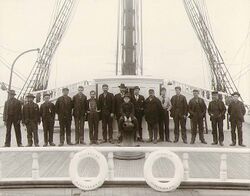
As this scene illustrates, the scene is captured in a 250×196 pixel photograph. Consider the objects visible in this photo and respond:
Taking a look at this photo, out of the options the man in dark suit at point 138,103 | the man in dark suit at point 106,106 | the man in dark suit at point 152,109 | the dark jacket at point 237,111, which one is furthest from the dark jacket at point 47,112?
the dark jacket at point 237,111

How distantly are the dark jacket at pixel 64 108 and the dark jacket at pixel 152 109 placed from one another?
1.92 meters

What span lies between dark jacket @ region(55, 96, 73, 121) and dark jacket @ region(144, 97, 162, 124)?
6.29 ft

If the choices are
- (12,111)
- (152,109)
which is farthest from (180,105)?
(12,111)

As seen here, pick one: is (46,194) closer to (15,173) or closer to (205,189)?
(15,173)

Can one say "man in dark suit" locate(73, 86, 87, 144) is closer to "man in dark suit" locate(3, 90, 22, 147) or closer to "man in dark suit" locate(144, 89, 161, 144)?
"man in dark suit" locate(3, 90, 22, 147)

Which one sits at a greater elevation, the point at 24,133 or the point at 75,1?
the point at 75,1

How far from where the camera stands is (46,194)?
222 inches

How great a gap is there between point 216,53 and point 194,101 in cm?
1225

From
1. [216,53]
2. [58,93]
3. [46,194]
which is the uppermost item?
[216,53]

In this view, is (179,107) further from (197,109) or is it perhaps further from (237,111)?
(237,111)

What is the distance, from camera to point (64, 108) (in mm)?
8727

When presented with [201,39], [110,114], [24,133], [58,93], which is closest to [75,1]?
[201,39]

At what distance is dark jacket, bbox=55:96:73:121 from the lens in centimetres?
872

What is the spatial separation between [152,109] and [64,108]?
220 centimetres
